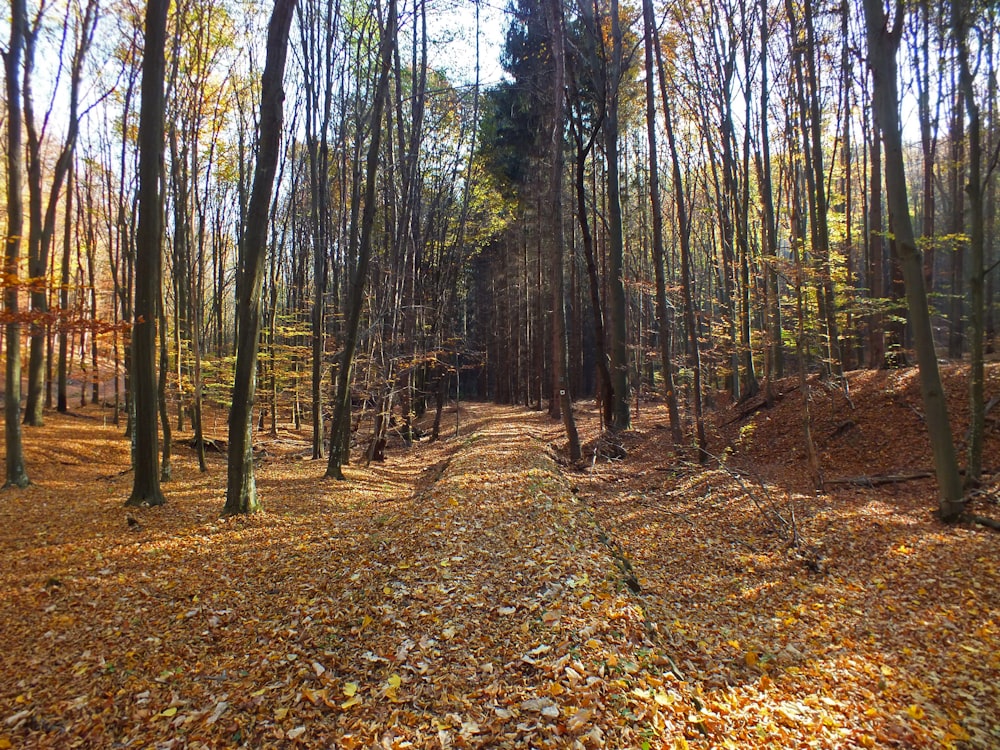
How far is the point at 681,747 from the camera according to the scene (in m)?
2.98

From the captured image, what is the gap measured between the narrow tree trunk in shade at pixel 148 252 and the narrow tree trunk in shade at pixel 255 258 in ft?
5.06

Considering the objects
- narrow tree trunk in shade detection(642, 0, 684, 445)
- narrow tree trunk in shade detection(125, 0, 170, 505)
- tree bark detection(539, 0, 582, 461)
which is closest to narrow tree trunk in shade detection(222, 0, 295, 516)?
narrow tree trunk in shade detection(125, 0, 170, 505)

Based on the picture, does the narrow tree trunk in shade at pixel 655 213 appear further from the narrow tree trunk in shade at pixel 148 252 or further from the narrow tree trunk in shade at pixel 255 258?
the narrow tree trunk in shade at pixel 148 252

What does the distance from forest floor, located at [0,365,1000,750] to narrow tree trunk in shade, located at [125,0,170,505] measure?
33.6 inches

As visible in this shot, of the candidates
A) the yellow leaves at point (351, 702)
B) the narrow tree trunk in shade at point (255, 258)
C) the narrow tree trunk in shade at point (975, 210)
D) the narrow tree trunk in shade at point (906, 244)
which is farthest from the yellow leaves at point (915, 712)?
the narrow tree trunk in shade at point (255, 258)

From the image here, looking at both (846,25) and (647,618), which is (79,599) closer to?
(647,618)

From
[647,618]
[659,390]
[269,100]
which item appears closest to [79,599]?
[647,618]

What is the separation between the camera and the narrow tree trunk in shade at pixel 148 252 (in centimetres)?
773

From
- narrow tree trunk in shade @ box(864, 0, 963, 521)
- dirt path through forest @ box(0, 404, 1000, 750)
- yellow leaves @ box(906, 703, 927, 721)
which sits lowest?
yellow leaves @ box(906, 703, 927, 721)

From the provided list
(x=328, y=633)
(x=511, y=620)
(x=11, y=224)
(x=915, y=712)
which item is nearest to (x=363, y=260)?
(x=11, y=224)

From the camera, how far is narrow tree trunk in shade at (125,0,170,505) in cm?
773

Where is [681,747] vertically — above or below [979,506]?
below

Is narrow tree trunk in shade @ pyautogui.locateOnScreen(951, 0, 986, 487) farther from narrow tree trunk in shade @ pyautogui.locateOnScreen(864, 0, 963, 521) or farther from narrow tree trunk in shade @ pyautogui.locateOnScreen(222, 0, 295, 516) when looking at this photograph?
narrow tree trunk in shade @ pyautogui.locateOnScreen(222, 0, 295, 516)

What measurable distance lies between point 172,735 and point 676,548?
6.20m
